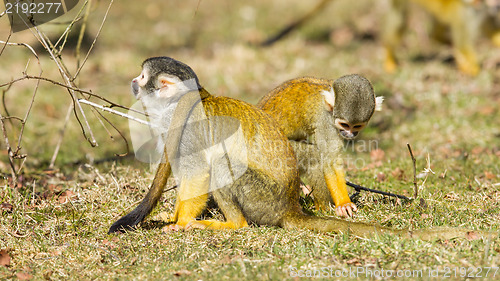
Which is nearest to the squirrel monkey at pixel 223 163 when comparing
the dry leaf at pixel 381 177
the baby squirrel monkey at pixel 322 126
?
the baby squirrel monkey at pixel 322 126

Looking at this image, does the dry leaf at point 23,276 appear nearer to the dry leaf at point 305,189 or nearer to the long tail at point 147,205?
the long tail at point 147,205

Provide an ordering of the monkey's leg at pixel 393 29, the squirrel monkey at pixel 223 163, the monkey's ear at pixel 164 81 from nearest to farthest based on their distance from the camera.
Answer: the squirrel monkey at pixel 223 163
the monkey's ear at pixel 164 81
the monkey's leg at pixel 393 29

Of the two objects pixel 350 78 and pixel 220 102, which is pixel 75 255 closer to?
pixel 220 102

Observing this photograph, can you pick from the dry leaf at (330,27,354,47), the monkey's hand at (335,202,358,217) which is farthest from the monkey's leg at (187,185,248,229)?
the dry leaf at (330,27,354,47)

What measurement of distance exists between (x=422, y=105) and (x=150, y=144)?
3.44m

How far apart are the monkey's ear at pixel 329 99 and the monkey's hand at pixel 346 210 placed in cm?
69

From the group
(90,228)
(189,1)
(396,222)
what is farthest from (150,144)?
(189,1)

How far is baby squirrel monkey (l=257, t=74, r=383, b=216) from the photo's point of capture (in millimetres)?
3645

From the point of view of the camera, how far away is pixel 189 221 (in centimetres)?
335

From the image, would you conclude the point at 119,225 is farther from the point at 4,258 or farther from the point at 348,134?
the point at 348,134

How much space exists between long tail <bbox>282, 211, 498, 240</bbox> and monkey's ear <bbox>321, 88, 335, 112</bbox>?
856 millimetres

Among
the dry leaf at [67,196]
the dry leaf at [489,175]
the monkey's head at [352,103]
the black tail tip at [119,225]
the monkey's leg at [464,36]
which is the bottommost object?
the dry leaf at [489,175]

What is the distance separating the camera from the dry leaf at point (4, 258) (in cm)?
300

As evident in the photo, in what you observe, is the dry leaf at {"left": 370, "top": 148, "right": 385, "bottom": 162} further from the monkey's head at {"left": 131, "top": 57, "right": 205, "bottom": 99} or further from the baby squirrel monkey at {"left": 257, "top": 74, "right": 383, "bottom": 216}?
the monkey's head at {"left": 131, "top": 57, "right": 205, "bottom": 99}
